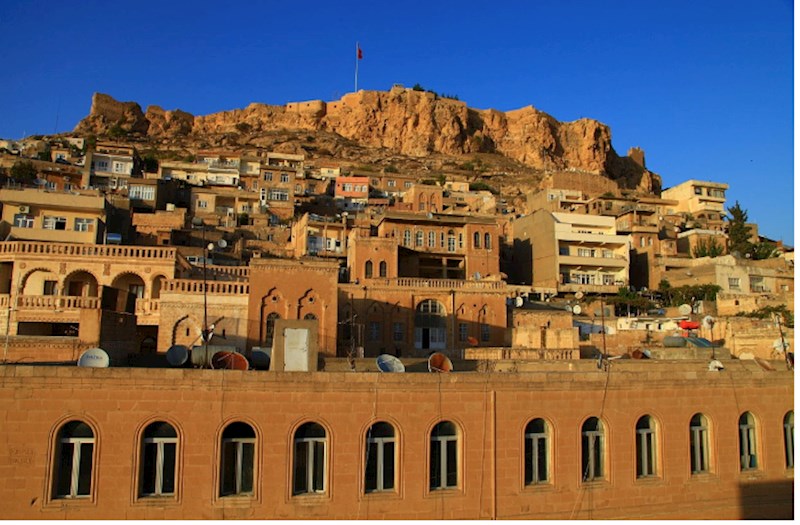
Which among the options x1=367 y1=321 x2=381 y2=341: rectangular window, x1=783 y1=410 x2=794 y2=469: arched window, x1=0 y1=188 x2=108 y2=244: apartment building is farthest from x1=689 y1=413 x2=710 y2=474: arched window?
x1=0 y1=188 x2=108 y2=244: apartment building

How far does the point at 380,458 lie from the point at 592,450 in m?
4.18

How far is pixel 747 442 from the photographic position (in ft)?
46.0

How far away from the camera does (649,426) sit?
13141mm

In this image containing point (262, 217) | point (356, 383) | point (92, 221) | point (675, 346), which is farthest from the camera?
point (262, 217)

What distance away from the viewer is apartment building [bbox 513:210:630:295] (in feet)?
161

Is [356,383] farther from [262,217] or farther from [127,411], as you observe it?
[262,217]

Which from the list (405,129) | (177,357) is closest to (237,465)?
(177,357)

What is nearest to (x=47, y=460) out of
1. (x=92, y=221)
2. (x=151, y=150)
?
(x=92, y=221)

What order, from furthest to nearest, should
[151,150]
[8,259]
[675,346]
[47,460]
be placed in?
[151,150]
[8,259]
[675,346]
[47,460]

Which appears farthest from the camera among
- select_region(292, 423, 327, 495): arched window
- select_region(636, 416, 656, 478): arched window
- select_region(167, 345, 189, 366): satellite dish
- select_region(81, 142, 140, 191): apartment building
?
select_region(81, 142, 140, 191): apartment building

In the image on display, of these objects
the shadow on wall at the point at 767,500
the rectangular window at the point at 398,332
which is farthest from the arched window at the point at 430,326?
the shadow on wall at the point at 767,500

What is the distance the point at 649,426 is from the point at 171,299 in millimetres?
17395

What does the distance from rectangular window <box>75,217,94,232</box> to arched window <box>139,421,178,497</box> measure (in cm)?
2766

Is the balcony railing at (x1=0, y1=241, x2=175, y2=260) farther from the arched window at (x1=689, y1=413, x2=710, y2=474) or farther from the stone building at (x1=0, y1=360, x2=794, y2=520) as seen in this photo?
the arched window at (x1=689, y1=413, x2=710, y2=474)
